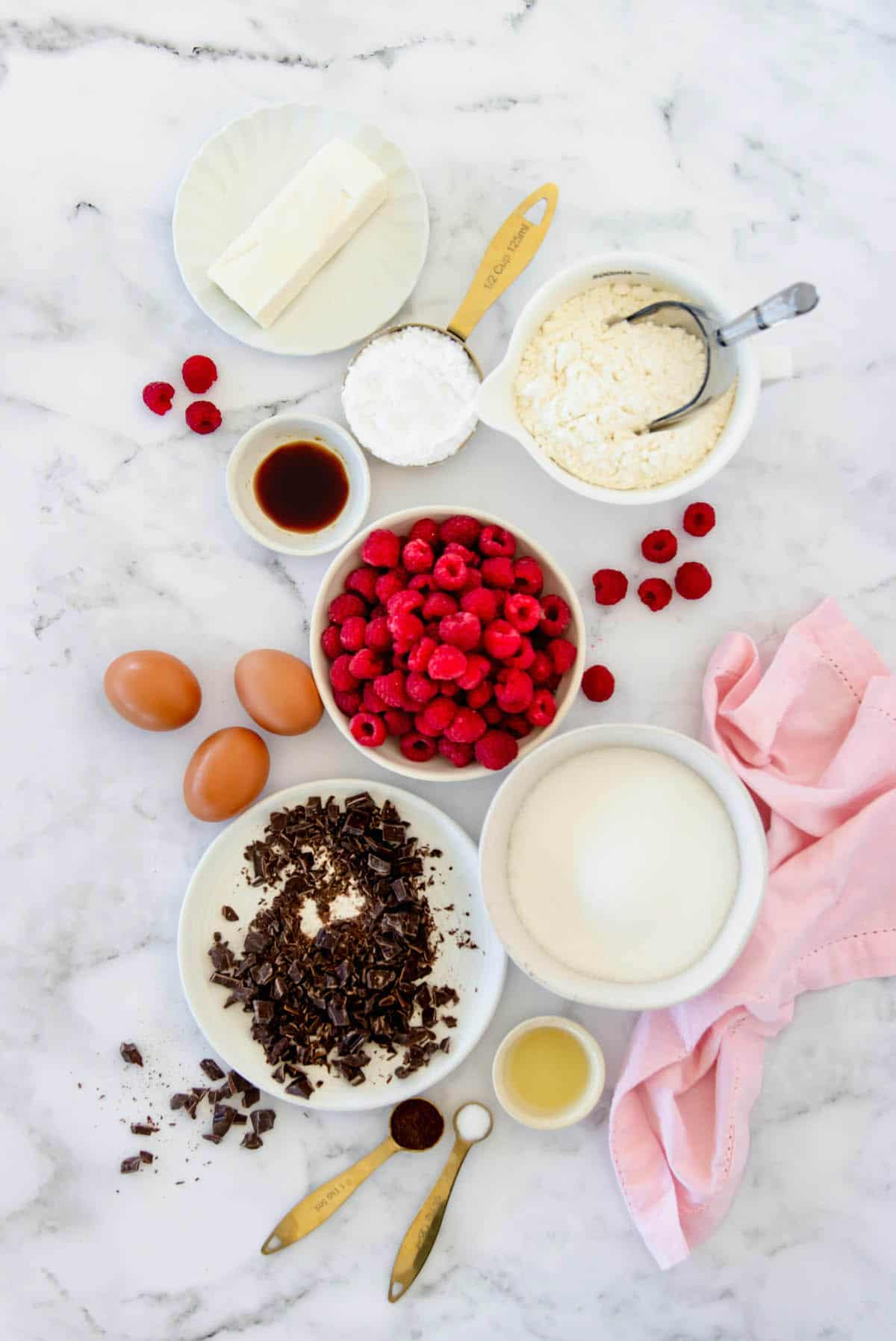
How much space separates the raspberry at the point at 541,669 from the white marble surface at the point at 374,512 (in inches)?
8.4

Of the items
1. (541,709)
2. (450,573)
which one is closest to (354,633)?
(450,573)

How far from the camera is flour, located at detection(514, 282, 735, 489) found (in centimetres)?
122

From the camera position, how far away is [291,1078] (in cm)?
135

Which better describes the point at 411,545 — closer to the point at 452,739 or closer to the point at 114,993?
the point at 452,739

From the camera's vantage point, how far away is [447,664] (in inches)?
45.5

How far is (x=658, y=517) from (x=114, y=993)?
1.08m

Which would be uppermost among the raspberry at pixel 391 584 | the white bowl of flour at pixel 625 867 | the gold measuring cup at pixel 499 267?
the gold measuring cup at pixel 499 267

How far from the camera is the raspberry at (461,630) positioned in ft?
3.84

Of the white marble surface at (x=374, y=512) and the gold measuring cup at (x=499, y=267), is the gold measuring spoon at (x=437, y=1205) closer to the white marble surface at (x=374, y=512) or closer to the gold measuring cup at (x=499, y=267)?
the white marble surface at (x=374, y=512)

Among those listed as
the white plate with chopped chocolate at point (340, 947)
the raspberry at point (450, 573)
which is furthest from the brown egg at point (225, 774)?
the raspberry at point (450, 573)

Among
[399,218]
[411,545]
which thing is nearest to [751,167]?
[399,218]

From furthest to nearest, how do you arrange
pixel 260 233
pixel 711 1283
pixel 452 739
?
pixel 711 1283, pixel 260 233, pixel 452 739

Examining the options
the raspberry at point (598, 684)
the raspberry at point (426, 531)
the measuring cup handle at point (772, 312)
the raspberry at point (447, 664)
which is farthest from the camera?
the raspberry at point (598, 684)

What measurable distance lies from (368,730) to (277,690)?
158 mm
